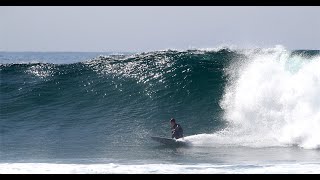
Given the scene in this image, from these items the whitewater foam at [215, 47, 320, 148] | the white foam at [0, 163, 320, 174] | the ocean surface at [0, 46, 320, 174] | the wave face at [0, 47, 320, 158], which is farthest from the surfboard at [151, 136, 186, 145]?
the white foam at [0, 163, 320, 174]

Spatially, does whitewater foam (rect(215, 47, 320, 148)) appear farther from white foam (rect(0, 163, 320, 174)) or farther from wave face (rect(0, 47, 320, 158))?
white foam (rect(0, 163, 320, 174))

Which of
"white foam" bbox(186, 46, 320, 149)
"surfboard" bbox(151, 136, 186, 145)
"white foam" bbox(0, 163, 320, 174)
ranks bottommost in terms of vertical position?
"white foam" bbox(0, 163, 320, 174)

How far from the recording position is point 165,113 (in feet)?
70.5

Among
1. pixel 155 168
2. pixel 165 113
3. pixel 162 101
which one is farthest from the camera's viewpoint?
pixel 162 101

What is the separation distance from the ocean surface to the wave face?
0.13 ft

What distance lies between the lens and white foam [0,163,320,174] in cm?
1324

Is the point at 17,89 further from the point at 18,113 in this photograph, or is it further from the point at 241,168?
the point at 241,168

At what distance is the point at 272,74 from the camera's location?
67.3 ft

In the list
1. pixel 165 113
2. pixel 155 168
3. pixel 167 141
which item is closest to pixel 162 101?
pixel 165 113

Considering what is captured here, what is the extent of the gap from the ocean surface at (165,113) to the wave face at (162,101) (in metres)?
0.04

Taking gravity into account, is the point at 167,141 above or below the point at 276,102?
below

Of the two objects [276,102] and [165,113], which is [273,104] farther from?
[165,113]

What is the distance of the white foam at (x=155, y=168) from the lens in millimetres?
13238

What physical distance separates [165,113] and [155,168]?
7707 mm
